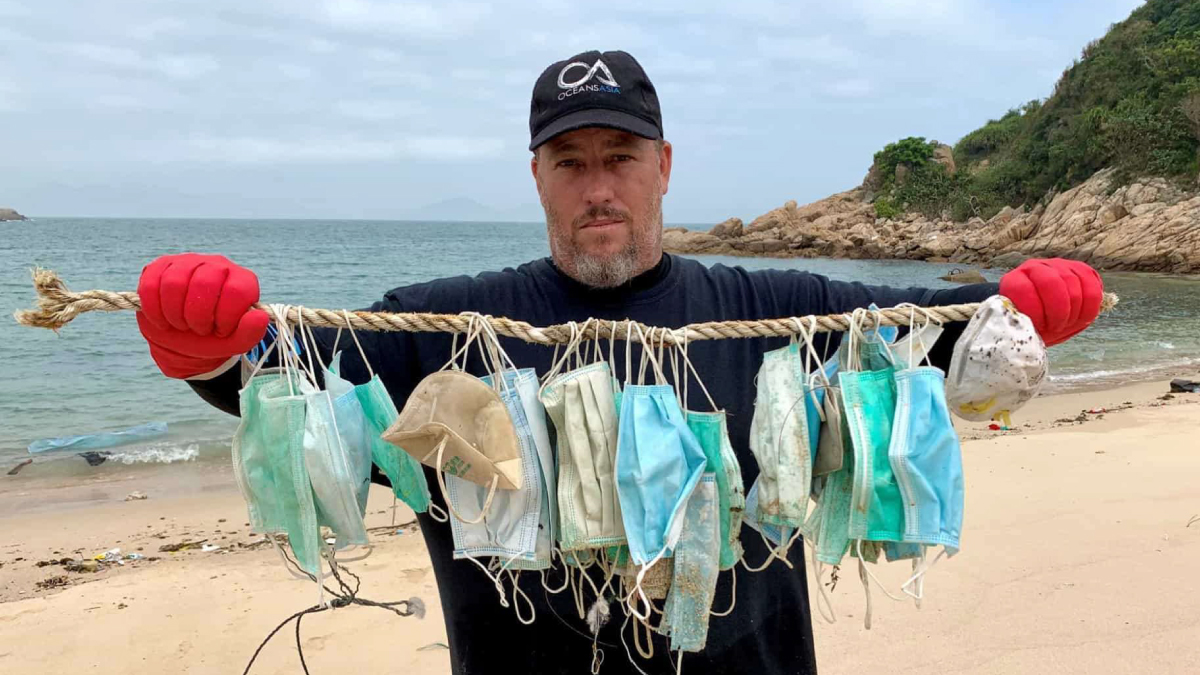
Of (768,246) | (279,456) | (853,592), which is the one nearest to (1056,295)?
(279,456)

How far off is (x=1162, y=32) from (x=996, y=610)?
44920 millimetres

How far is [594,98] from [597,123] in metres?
0.10

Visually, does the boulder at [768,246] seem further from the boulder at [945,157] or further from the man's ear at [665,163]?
the man's ear at [665,163]

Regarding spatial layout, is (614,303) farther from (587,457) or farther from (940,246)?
(940,246)

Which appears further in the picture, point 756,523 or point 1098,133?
point 1098,133

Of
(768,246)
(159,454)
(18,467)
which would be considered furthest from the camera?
(768,246)

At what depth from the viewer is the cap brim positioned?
227 cm

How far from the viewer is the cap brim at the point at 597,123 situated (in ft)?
7.44

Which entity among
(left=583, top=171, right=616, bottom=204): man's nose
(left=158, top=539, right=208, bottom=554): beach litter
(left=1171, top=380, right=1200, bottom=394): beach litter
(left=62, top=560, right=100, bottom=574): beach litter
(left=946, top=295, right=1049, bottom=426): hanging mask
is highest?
(left=583, top=171, right=616, bottom=204): man's nose

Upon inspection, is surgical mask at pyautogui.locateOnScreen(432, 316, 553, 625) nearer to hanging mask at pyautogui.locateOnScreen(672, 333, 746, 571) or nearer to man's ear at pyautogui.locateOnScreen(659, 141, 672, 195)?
hanging mask at pyautogui.locateOnScreen(672, 333, 746, 571)

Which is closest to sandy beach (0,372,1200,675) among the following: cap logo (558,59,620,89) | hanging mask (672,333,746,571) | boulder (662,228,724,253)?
hanging mask (672,333,746,571)

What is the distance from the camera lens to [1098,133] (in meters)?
34.5

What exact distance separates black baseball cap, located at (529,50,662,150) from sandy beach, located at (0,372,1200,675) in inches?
115

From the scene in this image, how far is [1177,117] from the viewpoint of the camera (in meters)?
32.2
